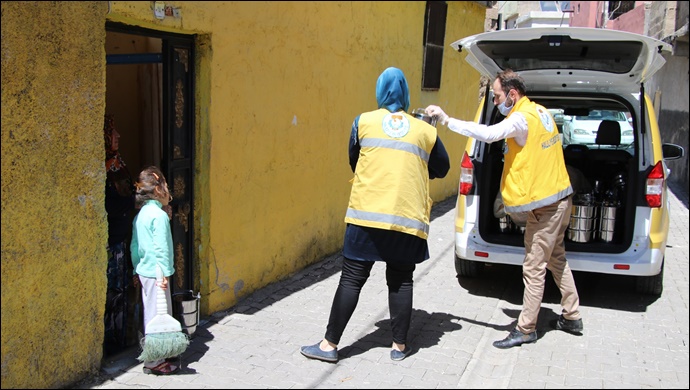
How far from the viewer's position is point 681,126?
563 inches

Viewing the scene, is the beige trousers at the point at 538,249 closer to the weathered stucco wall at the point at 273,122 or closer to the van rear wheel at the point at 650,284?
the van rear wheel at the point at 650,284

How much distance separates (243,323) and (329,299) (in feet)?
2.93

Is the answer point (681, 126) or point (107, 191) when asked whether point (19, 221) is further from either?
point (681, 126)

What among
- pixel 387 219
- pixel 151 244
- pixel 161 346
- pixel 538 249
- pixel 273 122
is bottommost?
pixel 161 346

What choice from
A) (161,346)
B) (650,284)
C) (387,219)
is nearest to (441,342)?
(387,219)

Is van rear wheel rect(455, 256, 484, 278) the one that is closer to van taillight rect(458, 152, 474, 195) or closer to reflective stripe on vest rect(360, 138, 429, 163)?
van taillight rect(458, 152, 474, 195)

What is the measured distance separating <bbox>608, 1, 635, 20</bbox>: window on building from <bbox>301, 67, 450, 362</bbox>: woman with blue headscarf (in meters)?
20.4

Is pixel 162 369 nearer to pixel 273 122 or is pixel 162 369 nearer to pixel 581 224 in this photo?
pixel 273 122

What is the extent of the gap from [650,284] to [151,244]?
4198 millimetres

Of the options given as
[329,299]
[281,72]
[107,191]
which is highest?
[281,72]

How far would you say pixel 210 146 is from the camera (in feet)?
16.0

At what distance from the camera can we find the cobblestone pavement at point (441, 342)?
4125 mm

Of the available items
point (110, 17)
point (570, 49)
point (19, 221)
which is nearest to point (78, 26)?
point (110, 17)

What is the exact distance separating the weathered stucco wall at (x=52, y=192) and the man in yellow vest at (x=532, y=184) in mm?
2473
